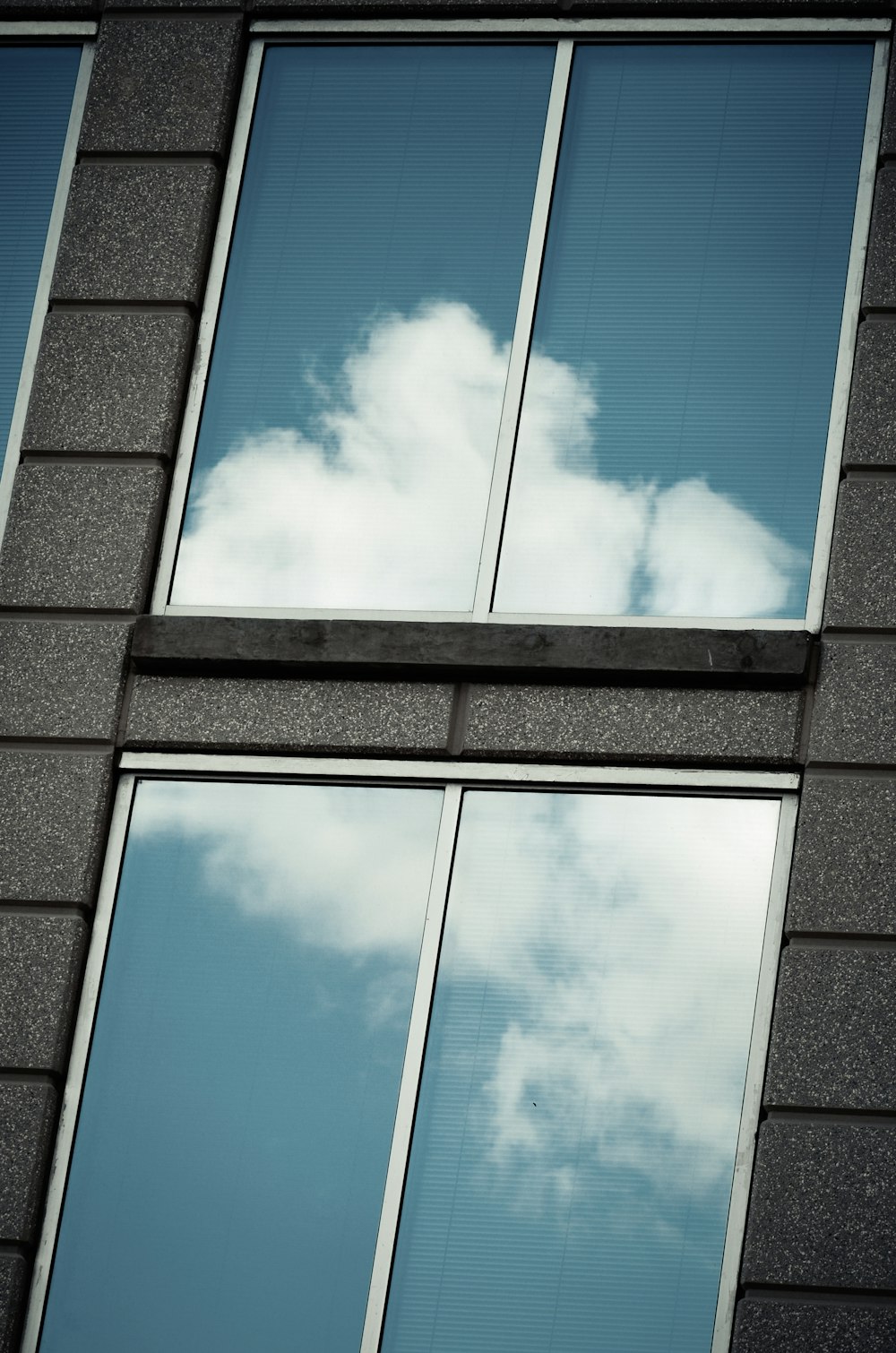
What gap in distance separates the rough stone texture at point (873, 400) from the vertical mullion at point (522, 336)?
1419 mm

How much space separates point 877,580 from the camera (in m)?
8.40

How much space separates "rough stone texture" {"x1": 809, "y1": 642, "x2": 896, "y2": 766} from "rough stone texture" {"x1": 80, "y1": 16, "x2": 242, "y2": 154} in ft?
12.3

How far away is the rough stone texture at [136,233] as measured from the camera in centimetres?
931

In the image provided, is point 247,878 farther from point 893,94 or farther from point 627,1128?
point 893,94

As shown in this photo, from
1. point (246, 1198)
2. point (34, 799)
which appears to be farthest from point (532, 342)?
point (246, 1198)

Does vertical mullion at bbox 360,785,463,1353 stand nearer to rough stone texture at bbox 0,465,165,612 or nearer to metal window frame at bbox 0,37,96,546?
rough stone texture at bbox 0,465,165,612

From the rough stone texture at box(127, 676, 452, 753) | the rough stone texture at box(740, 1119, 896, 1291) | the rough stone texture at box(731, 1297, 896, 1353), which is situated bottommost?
the rough stone texture at box(731, 1297, 896, 1353)

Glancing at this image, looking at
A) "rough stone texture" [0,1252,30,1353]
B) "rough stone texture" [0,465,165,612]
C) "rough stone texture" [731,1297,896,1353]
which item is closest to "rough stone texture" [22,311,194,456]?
"rough stone texture" [0,465,165,612]

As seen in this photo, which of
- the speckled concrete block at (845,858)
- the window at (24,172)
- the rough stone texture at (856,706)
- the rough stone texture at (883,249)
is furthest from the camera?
the window at (24,172)

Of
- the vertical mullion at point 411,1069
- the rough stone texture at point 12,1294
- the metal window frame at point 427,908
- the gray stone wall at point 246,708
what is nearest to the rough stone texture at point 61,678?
the gray stone wall at point 246,708

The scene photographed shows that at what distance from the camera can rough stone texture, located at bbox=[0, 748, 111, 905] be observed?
8.42 metres

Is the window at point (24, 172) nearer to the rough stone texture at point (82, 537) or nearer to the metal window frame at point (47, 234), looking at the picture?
the metal window frame at point (47, 234)

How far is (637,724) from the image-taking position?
834 cm

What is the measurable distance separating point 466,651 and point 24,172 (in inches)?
130
